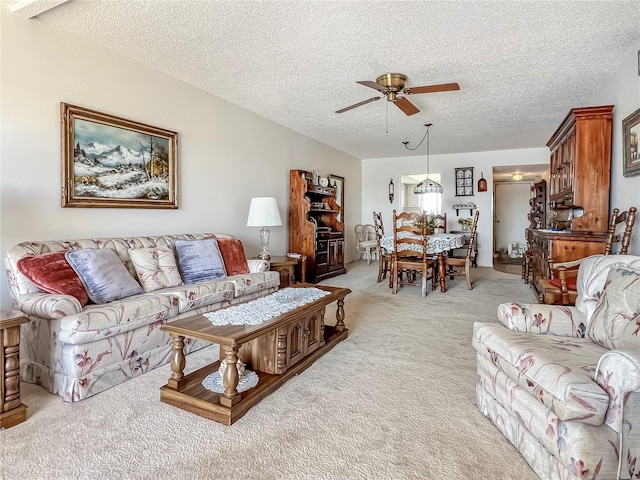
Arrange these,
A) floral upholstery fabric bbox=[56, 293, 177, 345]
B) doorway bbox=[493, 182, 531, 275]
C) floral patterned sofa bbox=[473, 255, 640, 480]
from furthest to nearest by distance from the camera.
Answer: doorway bbox=[493, 182, 531, 275]
floral upholstery fabric bbox=[56, 293, 177, 345]
floral patterned sofa bbox=[473, 255, 640, 480]

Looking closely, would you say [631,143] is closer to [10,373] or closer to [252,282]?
[252,282]

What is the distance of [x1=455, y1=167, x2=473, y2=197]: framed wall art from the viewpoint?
7.80 meters

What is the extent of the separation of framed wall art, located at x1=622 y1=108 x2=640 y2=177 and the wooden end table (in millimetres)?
4300

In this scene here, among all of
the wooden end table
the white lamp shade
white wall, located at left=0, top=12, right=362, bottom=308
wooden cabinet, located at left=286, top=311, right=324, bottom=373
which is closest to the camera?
the wooden end table

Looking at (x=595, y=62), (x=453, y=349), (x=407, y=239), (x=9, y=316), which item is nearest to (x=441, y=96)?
(x=595, y=62)

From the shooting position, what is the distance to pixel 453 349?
2896 millimetres

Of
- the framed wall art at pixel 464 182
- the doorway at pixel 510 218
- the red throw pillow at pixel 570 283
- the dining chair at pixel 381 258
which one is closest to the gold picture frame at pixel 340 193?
the dining chair at pixel 381 258

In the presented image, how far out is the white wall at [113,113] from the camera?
2.57 metres

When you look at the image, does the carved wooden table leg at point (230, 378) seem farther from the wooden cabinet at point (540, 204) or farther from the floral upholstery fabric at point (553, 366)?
the wooden cabinet at point (540, 204)

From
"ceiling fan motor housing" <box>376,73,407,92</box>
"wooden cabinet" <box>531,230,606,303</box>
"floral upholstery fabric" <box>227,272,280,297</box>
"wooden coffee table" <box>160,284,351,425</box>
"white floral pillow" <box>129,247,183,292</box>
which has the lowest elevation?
"wooden coffee table" <box>160,284,351,425</box>

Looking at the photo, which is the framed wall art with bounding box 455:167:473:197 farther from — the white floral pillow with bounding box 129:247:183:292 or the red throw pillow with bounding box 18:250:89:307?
the red throw pillow with bounding box 18:250:89:307

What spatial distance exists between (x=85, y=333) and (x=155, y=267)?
1.08m

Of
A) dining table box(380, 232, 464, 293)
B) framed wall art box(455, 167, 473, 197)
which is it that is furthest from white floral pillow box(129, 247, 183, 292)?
framed wall art box(455, 167, 473, 197)

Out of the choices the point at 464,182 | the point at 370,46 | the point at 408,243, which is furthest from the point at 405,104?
the point at 464,182
